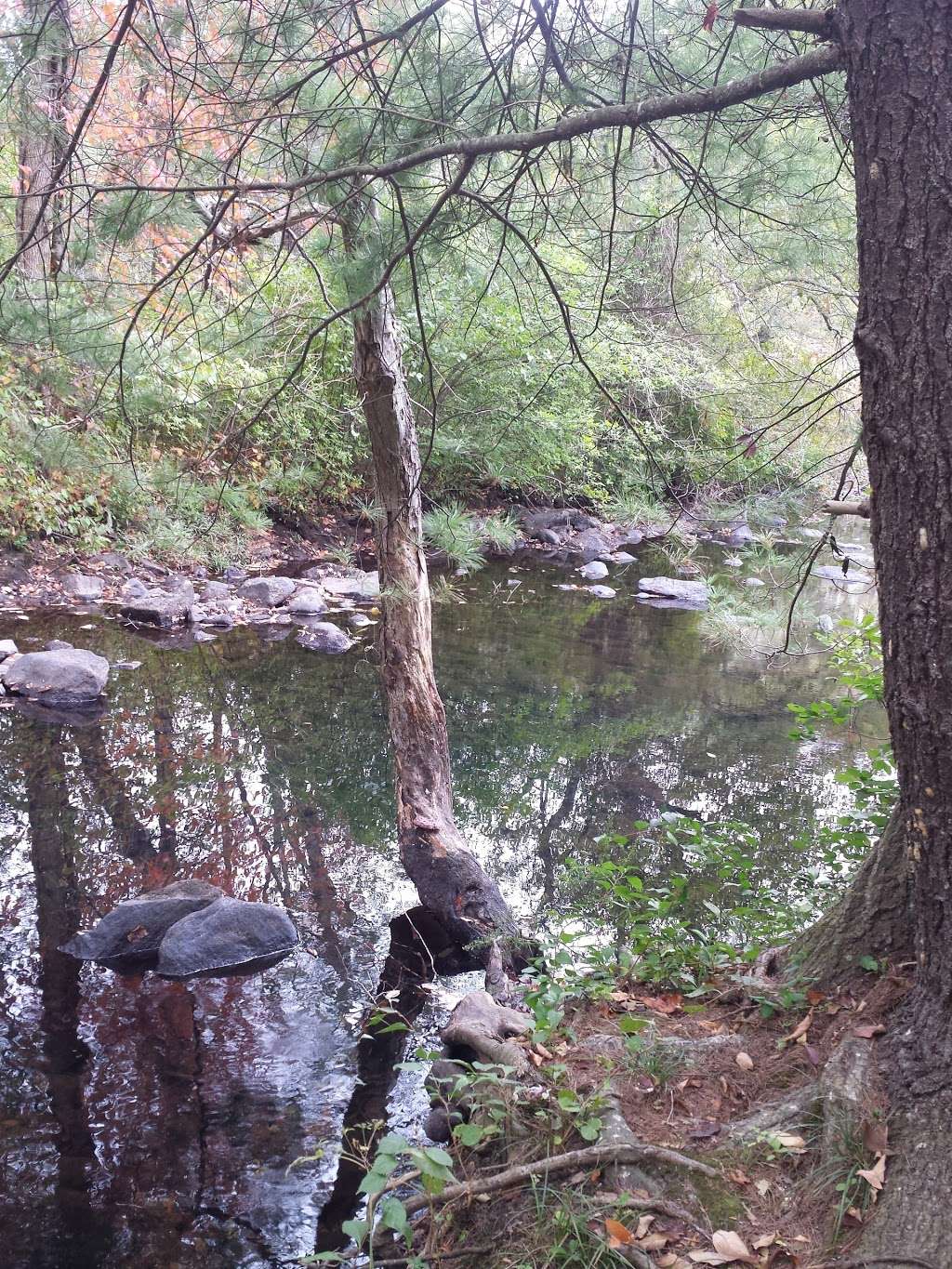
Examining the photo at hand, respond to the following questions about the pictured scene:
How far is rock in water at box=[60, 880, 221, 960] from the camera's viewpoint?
174 inches

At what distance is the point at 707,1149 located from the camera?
231 cm

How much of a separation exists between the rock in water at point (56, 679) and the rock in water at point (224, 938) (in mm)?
3707

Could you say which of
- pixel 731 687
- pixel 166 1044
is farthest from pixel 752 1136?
pixel 731 687

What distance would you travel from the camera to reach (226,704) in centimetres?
801

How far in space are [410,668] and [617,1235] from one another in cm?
330

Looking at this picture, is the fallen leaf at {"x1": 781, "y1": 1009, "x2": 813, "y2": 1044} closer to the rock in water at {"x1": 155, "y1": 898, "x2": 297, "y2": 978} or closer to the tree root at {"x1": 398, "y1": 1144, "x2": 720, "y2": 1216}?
the tree root at {"x1": 398, "y1": 1144, "x2": 720, "y2": 1216}

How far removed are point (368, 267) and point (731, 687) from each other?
7083mm

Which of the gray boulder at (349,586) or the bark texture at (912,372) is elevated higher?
the bark texture at (912,372)

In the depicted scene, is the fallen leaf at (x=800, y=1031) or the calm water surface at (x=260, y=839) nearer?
the fallen leaf at (x=800, y=1031)

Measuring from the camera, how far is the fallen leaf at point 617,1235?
79.5 inches

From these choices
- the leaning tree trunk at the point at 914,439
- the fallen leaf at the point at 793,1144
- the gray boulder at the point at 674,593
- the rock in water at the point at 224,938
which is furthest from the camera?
the gray boulder at the point at 674,593

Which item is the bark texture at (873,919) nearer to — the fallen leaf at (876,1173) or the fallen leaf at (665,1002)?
the fallen leaf at (665,1002)

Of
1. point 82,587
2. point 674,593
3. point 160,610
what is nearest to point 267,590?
point 160,610

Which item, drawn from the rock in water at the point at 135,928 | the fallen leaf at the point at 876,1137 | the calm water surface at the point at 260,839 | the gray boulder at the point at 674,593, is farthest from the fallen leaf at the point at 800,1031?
the gray boulder at the point at 674,593
